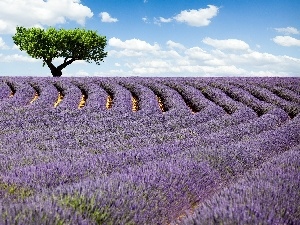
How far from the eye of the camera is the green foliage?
4438 cm

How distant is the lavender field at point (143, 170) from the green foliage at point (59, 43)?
30.1 metres

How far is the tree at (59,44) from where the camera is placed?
44.4m

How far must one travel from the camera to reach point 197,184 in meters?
5.93

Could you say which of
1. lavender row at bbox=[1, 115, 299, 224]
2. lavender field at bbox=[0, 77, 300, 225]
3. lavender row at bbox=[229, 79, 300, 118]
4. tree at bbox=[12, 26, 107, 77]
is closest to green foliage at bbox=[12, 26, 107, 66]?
tree at bbox=[12, 26, 107, 77]

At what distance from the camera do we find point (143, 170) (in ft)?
18.2

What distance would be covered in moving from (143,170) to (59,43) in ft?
134

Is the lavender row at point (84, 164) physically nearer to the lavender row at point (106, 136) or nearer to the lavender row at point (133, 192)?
the lavender row at point (106, 136)

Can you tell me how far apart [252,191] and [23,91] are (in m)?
18.3

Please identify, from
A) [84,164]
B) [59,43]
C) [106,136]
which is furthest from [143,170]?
A: [59,43]

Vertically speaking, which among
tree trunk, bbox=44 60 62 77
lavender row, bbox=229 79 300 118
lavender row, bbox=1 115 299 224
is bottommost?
lavender row, bbox=229 79 300 118

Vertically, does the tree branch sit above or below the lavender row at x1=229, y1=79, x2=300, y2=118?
above

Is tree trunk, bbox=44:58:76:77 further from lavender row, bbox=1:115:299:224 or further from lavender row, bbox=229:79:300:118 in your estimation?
lavender row, bbox=1:115:299:224

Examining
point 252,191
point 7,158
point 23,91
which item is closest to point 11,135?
point 7,158

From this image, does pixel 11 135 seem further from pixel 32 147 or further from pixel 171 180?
pixel 171 180
